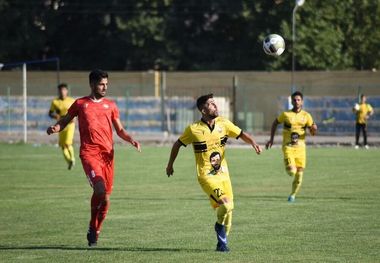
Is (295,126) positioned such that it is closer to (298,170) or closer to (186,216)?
(298,170)

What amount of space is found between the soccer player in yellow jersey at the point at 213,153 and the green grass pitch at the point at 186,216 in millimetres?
619

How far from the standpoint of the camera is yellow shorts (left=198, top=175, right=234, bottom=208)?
1318 cm

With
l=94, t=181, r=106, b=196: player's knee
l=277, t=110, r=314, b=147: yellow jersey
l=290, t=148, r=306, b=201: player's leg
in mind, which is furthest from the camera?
l=277, t=110, r=314, b=147: yellow jersey

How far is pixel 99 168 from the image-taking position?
13898mm

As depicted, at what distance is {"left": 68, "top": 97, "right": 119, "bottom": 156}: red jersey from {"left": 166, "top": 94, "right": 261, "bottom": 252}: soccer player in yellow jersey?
1131 millimetres

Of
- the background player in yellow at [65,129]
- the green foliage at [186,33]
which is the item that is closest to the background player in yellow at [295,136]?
the background player in yellow at [65,129]

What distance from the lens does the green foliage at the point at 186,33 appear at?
64562 millimetres

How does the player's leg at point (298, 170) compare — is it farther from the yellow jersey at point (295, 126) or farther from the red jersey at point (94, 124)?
the red jersey at point (94, 124)

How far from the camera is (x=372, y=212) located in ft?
59.6

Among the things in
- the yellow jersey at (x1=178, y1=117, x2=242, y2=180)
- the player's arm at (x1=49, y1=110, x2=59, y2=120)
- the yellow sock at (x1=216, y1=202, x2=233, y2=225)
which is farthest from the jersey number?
the player's arm at (x1=49, y1=110, x2=59, y2=120)

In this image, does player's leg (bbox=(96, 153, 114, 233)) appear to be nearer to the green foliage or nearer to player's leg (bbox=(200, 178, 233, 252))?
player's leg (bbox=(200, 178, 233, 252))

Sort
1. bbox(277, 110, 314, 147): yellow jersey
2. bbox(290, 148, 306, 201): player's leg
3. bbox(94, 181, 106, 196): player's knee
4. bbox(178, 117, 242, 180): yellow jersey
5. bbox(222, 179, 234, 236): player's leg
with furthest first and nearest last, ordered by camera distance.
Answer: bbox(277, 110, 314, 147): yellow jersey < bbox(290, 148, 306, 201): player's leg < bbox(94, 181, 106, 196): player's knee < bbox(178, 117, 242, 180): yellow jersey < bbox(222, 179, 234, 236): player's leg

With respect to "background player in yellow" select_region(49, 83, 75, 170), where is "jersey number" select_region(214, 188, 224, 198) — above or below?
below

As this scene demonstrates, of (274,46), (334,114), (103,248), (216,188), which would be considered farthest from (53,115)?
(334,114)
